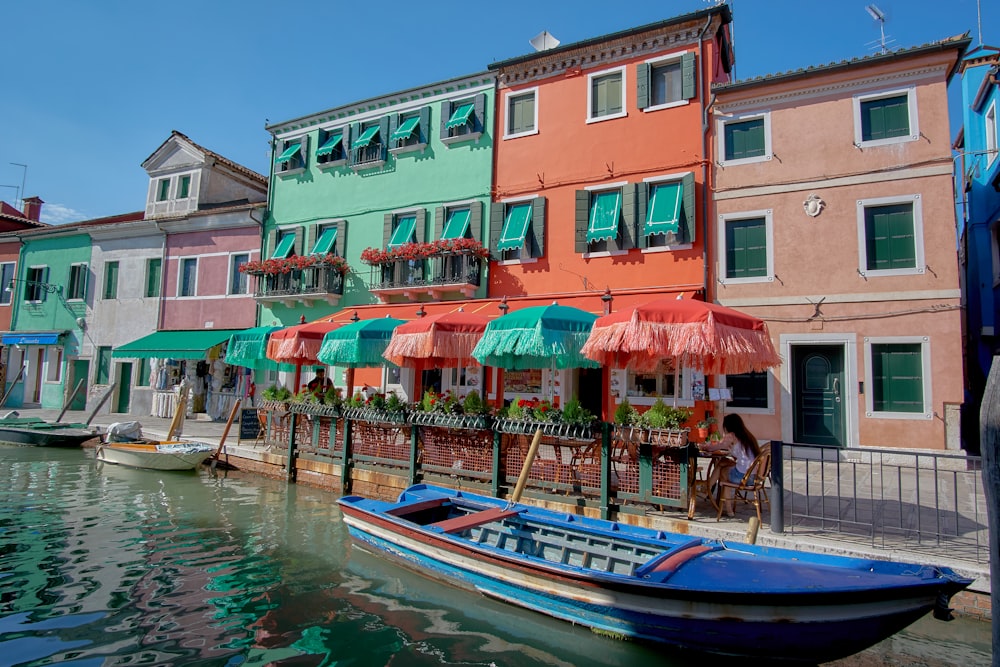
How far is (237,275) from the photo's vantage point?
21281 millimetres

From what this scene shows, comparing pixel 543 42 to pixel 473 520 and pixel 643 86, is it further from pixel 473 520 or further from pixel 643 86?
pixel 473 520

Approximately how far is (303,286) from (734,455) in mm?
14680

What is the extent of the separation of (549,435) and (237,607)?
461 centimetres

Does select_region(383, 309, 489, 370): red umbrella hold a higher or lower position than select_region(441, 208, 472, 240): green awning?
lower

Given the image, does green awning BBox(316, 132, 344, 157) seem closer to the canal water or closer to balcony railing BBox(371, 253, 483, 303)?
balcony railing BBox(371, 253, 483, 303)

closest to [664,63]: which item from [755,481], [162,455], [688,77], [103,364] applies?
[688,77]

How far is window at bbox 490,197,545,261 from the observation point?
15.9 m

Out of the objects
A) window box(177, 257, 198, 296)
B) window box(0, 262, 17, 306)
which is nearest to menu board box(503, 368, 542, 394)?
window box(177, 257, 198, 296)

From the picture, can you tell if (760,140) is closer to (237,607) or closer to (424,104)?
(424,104)

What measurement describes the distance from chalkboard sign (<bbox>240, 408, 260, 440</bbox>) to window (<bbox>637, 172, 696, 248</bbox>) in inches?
433

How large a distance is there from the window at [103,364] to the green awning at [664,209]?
2180cm

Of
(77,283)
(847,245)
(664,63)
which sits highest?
(664,63)

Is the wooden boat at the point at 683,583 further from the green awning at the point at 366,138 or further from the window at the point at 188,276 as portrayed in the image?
the window at the point at 188,276

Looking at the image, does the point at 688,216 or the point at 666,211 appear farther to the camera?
the point at 666,211
